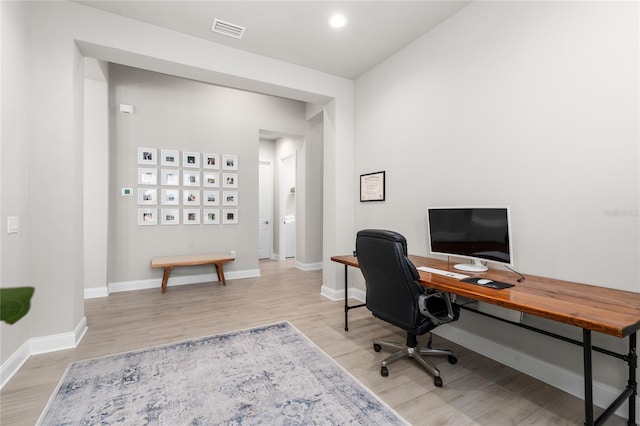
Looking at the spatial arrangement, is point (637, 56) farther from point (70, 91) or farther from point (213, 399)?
point (70, 91)

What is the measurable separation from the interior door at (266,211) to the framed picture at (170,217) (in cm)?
269

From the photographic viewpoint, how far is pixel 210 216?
4.99m

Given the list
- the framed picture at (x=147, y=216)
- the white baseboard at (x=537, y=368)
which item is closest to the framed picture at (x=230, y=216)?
the framed picture at (x=147, y=216)

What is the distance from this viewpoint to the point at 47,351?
2.51 metres

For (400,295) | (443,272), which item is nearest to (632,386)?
(443,272)

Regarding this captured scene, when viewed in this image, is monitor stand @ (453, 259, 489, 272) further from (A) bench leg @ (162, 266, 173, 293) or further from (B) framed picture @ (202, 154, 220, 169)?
(B) framed picture @ (202, 154, 220, 169)

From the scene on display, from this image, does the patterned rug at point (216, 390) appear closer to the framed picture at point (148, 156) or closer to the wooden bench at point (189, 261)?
the wooden bench at point (189, 261)

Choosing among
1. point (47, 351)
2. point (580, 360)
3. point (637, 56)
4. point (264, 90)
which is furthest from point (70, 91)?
point (580, 360)

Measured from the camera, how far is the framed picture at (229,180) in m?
5.09

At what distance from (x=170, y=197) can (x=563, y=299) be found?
482 centimetres

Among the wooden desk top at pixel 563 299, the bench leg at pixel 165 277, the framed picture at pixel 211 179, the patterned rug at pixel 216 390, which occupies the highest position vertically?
the framed picture at pixel 211 179

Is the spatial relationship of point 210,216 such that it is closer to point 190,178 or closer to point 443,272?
point 190,178

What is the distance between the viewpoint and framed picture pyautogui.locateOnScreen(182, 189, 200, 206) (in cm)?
479

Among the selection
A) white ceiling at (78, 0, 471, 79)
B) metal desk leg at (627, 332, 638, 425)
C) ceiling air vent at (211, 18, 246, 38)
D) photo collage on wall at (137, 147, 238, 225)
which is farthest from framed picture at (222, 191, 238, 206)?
metal desk leg at (627, 332, 638, 425)
